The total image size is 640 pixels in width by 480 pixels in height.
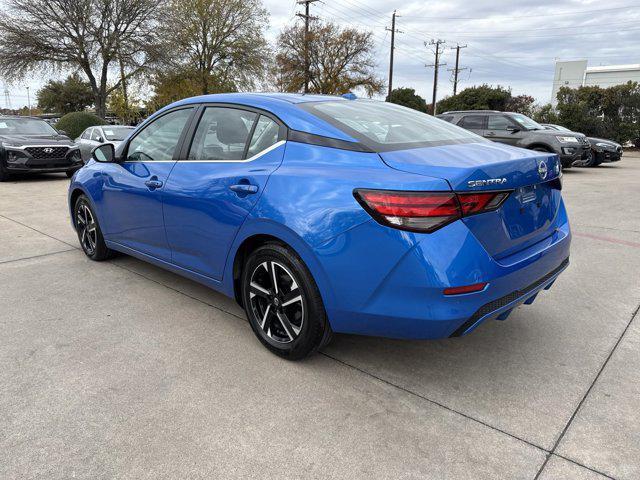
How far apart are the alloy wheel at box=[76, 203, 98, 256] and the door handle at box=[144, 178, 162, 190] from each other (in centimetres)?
138

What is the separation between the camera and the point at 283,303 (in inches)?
115

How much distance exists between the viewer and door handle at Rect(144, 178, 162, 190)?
3.67m

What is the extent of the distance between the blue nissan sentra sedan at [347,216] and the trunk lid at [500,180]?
0.03 feet

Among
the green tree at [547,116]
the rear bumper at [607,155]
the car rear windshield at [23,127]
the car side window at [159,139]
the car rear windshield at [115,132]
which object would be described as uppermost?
the car side window at [159,139]

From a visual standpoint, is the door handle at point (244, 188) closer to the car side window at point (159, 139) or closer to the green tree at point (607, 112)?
the car side window at point (159, 139)

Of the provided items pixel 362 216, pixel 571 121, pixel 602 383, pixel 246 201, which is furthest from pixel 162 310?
pixel 571 121

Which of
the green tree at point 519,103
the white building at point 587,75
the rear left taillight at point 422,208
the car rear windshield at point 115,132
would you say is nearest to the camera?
Answer: the rear left taillight at point 422,208

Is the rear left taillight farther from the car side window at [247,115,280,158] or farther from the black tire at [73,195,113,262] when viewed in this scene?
the black tire at [73,195,113,262]

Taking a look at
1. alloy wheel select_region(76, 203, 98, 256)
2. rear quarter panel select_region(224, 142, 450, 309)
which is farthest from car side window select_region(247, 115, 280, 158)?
alloy wheel select_region(76, 203, 98, 256)

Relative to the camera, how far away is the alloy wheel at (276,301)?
2859mm

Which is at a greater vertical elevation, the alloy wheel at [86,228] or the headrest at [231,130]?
the headrest at [231,130]

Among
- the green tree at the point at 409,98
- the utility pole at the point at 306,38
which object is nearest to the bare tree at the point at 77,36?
the utility pole at the point at 306,38

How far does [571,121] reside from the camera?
2802 centimetres

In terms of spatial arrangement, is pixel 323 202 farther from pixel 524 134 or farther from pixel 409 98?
pixel 409 98
